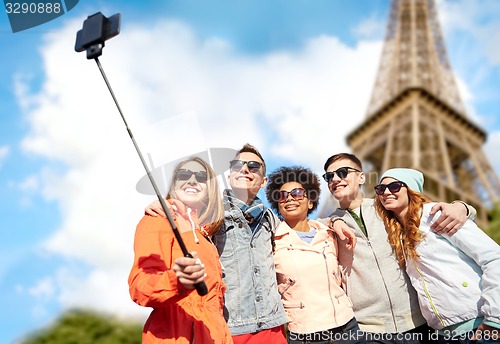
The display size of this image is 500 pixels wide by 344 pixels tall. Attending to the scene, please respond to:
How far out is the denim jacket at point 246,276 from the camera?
278cm

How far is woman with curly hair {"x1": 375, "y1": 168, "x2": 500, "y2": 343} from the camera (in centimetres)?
263

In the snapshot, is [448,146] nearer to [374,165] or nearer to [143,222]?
[374,165]

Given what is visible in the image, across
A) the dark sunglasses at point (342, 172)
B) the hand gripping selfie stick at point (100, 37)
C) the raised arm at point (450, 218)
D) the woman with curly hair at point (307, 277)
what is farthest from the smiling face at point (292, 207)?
the hand gripping selfie stick at point (100, 37)

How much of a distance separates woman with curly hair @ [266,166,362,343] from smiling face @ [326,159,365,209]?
214mm

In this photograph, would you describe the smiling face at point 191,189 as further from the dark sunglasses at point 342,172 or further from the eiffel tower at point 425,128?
the eiffel tower at point 425,128

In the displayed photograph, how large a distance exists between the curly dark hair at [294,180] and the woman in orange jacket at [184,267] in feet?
2.28

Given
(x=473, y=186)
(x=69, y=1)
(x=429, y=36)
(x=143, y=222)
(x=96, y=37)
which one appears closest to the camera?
(x=96, y=37)

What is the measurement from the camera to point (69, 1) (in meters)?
2.75

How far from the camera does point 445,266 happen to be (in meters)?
2.83

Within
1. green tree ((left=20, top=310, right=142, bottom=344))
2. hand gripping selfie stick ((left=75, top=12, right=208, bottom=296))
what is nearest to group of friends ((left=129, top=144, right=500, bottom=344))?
hand gripping selfie stick ((left=75, top=12, right=208, bottom=296))

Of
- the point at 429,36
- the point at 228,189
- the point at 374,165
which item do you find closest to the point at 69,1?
the point at 228,189

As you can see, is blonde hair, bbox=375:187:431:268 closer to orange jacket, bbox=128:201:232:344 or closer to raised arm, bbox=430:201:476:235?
raised arm, bbox=430:201:476:235

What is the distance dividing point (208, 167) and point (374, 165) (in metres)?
25.8

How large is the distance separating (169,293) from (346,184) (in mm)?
1622
